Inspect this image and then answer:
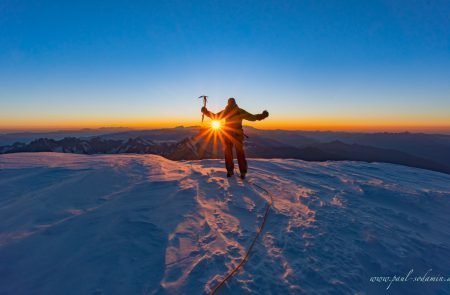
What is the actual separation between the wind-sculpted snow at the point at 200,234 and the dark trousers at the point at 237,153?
2.22ft

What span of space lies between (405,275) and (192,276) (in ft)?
11.1

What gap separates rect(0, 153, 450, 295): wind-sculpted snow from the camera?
346 centimetres

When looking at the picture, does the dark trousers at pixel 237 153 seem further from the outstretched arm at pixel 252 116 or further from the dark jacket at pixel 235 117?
the outstretched arm at pixel 252 116

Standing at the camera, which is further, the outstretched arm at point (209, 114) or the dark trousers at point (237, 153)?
the outstretched arm at point (209, 114)

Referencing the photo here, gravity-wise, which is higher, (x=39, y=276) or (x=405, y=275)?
(x=39, y=276)

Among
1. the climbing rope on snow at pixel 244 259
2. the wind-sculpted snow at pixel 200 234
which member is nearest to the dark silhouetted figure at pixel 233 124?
the wind-sculpted snow at pixel 200 234

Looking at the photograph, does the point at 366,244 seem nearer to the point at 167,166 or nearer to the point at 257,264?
the point at 257,264

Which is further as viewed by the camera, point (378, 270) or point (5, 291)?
point (378, 270)

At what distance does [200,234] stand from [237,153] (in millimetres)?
4367

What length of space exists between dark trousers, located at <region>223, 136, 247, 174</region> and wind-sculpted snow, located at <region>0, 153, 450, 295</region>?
0.68 meters

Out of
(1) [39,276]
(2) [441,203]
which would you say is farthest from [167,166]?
(2) [441,203]

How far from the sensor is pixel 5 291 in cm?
312

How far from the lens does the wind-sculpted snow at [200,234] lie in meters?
3.46

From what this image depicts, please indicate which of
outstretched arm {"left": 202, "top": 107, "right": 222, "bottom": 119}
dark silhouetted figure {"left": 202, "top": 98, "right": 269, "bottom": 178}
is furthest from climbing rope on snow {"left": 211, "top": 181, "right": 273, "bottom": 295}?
outstretched arm {"left": 202, "top": 107, "right": 222, "bottom": 119}
